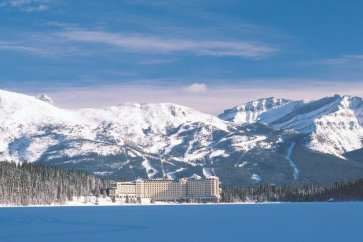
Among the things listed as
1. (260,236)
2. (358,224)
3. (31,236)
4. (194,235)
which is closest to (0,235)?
(31,236)

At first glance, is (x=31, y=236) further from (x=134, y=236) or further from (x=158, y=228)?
(x=158, y=228)

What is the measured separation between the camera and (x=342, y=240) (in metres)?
136

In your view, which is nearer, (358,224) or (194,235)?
(194,235)

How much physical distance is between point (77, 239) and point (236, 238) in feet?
100

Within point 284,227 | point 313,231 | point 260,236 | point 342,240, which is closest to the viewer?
point 342,240

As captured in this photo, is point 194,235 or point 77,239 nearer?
point 77,239

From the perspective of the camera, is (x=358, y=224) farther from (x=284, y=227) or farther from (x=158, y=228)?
(x=158, y=228)

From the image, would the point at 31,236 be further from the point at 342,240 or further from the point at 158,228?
the point at 342,240

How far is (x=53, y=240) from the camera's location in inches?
5507

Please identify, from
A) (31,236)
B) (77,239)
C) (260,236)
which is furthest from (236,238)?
(31,236)

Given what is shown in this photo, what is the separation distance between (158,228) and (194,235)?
25904 mm

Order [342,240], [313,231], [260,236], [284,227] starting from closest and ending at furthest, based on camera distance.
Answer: [342,240] → [260,236] → [313,231] → [284,227]

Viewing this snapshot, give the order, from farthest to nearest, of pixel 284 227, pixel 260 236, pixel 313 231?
pixel 284 227, pixel 313 231, pixel 260 236

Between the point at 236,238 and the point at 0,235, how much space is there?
47.8 metres
